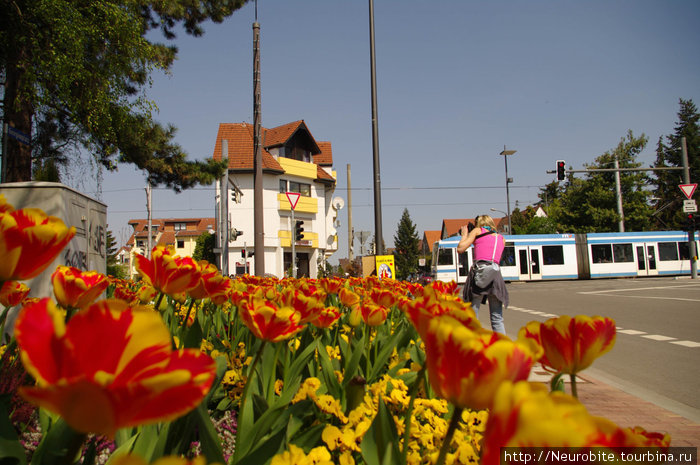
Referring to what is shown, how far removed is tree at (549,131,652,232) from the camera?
3238cm

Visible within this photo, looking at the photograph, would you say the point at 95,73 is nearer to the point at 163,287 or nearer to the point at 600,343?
the point at 163,287

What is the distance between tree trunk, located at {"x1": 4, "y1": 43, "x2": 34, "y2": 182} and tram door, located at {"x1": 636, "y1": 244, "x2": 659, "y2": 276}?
2787 centimetres

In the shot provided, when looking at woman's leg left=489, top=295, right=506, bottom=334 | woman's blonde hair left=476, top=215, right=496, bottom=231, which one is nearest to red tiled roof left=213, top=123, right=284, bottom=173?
woman's blonde hair left=476, top=215, right=496, bottom=231

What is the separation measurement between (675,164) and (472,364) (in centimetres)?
6394

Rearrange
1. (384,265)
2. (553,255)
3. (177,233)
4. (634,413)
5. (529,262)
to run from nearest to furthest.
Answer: (634,413)
(384,265)
(529,262)
(553,255)
(177,233)

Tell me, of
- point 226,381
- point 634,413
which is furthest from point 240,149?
point 226,381

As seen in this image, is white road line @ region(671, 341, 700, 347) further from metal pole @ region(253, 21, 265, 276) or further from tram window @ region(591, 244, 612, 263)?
tram window @ region(591, 244, 612, 263)

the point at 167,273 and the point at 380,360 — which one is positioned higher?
the point at 167,273

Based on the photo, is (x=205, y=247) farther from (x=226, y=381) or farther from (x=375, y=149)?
(x=226, y=381)

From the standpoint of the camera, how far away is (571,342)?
2.63 ft

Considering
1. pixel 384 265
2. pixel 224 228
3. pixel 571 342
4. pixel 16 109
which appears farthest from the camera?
pixel 224 228

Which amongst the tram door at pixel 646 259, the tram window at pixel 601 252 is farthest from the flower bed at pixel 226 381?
the tram door at pixel 646 259

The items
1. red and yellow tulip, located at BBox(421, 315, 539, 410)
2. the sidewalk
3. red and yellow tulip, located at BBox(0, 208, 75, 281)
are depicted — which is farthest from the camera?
the sidewalk

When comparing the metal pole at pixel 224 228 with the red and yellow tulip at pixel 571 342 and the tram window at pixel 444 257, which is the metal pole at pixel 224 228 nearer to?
the tram window at pixel 444 257
